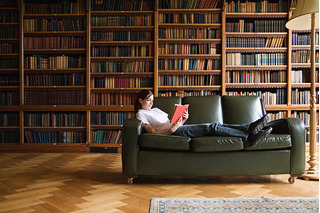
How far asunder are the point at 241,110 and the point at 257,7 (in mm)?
2246

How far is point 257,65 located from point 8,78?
3975mm

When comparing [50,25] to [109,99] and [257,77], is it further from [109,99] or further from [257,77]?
[257,77]

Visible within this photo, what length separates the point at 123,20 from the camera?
473 cm

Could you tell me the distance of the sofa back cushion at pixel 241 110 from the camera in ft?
10.5

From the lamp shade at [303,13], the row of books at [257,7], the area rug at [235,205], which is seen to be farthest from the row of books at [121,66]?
the area rug at [235,205]

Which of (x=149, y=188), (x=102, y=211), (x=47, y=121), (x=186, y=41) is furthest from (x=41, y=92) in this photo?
(x=102, y=211)

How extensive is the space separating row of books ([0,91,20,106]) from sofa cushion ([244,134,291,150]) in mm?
3790

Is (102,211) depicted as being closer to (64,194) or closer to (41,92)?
(64,194)

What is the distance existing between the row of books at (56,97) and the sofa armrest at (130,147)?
238cm

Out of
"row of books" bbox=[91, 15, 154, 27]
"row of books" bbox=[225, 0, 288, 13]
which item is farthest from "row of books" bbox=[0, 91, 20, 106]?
"row of books" bbox=[225, 0, 288, 13]

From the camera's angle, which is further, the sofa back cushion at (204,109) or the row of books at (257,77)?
the row of books at (257,77)

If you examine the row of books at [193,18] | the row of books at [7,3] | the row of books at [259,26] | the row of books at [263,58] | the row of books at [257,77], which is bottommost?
the row of books at [257,77]

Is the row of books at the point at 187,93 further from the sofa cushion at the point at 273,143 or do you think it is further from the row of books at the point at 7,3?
the row of books at the point at 7,3

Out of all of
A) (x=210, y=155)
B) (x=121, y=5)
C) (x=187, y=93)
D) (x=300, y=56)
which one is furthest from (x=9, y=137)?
(x=300, y=56)
